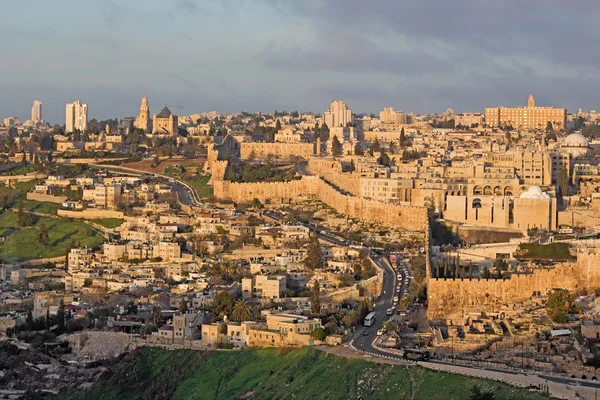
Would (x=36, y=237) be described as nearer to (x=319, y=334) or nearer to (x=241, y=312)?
(x=241, y=312)

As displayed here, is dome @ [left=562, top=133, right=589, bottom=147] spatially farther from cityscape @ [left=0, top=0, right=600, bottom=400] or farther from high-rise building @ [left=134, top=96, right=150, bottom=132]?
high-rise building @ [left=134, top=96, right=150, bottom=132]

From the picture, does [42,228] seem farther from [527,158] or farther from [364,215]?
[527,158]

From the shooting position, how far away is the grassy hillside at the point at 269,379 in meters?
26.4

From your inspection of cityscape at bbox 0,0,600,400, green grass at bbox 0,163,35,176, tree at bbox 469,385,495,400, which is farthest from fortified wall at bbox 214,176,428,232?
tree at bbox 469,385,495,400

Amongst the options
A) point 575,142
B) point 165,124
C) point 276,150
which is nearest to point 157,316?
point 575,142

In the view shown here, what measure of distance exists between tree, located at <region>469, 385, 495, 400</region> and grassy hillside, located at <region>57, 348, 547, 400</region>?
0.48 feet

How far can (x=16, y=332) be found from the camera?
127 feet

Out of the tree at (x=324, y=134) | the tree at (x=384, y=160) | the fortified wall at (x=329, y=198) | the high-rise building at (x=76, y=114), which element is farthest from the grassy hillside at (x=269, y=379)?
the high-rise building at (x=76, y=114)

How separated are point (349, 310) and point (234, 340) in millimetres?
3685

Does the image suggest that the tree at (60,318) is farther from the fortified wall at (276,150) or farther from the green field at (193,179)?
the fortified wall at (276,150)

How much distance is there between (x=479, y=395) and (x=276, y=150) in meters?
48.4

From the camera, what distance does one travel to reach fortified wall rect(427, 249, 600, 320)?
115 feet

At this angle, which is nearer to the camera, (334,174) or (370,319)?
(370,319)

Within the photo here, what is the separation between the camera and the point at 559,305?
107 ft
